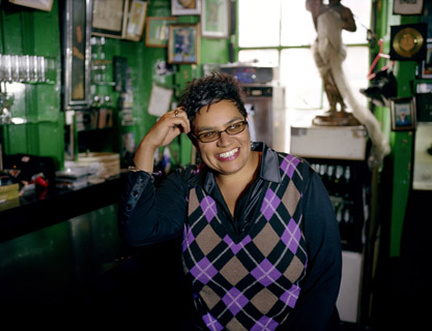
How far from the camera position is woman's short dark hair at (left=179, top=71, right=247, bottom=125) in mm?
1599

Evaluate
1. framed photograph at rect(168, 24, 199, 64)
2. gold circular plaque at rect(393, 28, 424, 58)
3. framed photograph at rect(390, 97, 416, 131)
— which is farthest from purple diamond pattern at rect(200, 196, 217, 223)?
framed photograph at rect(168, 24, 199, 64)

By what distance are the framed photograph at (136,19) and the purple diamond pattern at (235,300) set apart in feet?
12.3

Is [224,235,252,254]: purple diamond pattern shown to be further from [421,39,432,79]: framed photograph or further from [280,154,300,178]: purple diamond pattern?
[421,39,432,79]: framed photograph

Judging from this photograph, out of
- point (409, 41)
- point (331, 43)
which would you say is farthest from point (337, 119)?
point (409, 41)

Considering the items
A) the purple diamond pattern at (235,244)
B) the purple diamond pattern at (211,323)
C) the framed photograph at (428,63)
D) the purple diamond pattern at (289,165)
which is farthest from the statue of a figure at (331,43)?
the purple diamond pattern at (211,323)

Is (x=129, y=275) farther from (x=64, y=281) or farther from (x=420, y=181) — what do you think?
(x=420, y=181)

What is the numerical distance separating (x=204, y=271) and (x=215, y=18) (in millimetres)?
3791

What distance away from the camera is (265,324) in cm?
154

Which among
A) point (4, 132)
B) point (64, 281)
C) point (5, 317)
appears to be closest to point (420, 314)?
point (64, 281)

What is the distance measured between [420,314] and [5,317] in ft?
8.98

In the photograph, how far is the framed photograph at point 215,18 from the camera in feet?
15.5

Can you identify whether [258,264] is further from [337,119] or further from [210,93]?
[337,119]

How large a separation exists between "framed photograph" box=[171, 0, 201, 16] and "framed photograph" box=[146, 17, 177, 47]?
196 mm

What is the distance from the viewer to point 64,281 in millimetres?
1762
